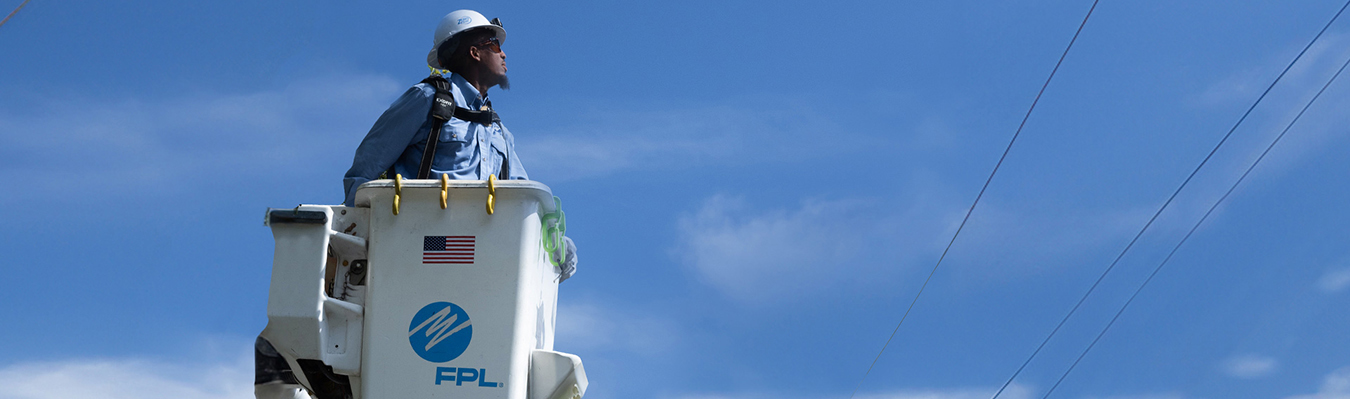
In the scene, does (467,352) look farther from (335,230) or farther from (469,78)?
(469,78)

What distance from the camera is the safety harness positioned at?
4195mm

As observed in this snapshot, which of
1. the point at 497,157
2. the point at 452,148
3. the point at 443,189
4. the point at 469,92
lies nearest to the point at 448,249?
the point at 443,189

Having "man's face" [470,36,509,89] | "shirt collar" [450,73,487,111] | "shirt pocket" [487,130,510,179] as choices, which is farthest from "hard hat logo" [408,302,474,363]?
"man's face" [470,36,509,89]

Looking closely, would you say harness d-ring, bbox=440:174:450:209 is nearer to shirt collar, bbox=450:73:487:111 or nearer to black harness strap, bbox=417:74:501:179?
black harness strap, bbox=417:74:501:179

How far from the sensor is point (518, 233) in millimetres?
3781

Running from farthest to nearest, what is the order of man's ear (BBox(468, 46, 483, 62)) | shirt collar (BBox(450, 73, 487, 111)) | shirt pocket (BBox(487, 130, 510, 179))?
man's ear (BBox(468, 46, 483, 62))
shirt collar (BBox(450, 73, 487, 111))
shirt pocket (BBox(487, 130, 510, 179))

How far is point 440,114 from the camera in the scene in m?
4.26

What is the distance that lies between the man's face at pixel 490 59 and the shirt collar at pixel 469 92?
0.12m

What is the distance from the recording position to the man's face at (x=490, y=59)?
488 centimetres

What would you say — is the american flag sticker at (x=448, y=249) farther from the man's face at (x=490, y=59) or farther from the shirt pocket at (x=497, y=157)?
the man's face at (x=490, y=59)

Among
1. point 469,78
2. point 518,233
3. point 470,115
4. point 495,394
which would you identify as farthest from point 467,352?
point 469,78

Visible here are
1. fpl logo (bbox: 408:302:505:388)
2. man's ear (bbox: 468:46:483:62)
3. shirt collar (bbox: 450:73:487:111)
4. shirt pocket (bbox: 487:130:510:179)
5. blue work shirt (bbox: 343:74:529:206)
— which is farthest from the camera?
man's ear (bbox: 468:46:483:62)

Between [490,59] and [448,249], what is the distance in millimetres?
1362

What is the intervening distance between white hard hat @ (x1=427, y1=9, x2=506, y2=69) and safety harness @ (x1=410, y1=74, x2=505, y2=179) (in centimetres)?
58
